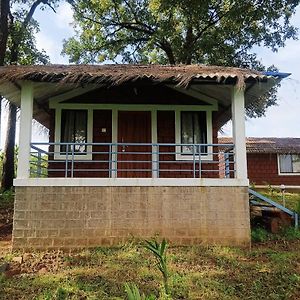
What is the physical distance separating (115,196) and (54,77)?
3.00 m

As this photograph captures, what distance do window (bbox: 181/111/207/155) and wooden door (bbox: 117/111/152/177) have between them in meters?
0.99

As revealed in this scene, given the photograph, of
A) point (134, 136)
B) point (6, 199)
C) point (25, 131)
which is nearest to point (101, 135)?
point (134, 136)

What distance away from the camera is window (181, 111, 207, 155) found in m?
11.1

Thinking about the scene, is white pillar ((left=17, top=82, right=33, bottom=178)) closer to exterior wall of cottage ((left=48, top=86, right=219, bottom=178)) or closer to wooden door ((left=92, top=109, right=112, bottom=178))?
exterior wall of cottage ((left=48, top=86, right=219, bottom=178))

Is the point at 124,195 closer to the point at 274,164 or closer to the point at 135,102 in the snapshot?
the point at 135,102

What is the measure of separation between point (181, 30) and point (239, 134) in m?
12.6

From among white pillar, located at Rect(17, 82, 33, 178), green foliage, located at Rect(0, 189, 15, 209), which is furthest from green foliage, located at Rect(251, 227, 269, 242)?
green foliage, located at Rect(0, 189, 15, 209)

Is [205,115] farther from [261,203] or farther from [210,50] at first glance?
[210,50]

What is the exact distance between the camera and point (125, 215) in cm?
880

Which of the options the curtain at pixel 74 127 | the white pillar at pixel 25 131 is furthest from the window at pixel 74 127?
the white pillar at pixel 25 131

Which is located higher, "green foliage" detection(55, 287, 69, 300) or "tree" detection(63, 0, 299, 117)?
"tree" detection(63, 0, 299, 117)

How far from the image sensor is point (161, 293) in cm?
618

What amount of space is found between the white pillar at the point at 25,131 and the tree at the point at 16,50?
8343mm

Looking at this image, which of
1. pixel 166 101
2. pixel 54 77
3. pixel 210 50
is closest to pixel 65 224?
pixel 54 77
